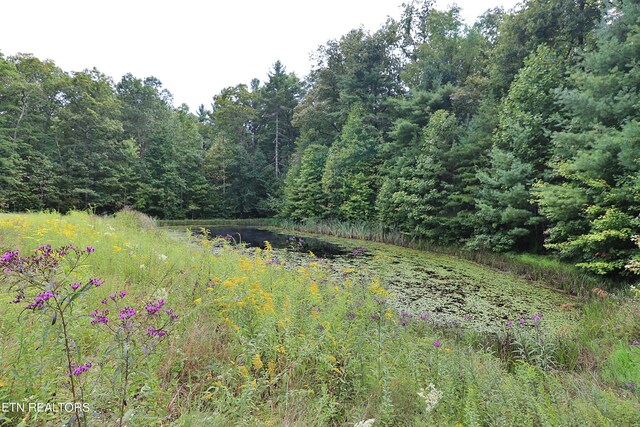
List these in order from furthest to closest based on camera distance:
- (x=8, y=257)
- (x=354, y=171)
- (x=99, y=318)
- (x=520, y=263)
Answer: (x=354, y=171) → (x=520, y=263) → (x=99, y=318) → (x=8, y=257)

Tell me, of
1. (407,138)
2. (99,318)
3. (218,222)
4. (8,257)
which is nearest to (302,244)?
(407,138)

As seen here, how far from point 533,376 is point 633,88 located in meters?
7.95

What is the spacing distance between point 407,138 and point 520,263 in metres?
8.74

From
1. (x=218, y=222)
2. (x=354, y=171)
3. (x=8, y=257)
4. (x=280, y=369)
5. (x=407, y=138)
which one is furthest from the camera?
(x=218, y=222)

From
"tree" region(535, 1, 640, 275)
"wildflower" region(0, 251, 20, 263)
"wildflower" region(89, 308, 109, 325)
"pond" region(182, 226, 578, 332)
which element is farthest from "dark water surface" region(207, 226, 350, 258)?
"tree" region(535, 1, 640, 275)

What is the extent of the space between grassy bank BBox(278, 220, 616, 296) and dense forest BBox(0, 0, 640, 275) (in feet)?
1.24

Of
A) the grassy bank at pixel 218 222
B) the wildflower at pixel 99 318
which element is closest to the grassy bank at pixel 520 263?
the wildflower at pixel 99 318

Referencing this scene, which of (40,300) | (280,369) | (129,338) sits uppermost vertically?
(40,300)

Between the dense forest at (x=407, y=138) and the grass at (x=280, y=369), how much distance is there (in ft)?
18.1

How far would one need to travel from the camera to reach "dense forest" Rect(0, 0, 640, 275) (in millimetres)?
7133

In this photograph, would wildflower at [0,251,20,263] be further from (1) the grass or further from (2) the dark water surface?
(2) the dark water surface

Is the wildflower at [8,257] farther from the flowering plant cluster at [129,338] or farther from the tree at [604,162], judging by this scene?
the tree at [604,162]

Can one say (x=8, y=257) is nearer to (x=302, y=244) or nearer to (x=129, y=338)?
(x=129, y=338)

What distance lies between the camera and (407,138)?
50.7 feet
